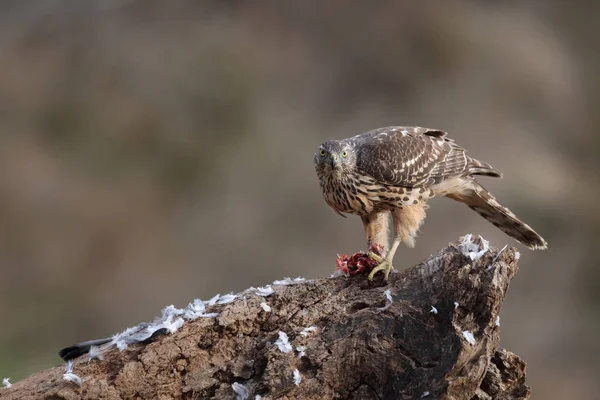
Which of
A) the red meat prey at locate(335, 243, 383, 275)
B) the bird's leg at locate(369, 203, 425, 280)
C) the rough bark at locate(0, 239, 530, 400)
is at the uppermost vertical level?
the bird's leg at locate(369, 203, 425, 280)

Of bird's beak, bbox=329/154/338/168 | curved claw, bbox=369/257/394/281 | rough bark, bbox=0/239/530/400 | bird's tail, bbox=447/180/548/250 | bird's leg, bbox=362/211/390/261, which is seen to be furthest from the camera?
bird's tail, bbox=447/180/548/250

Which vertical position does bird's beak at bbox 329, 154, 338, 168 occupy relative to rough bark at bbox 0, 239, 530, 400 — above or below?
above

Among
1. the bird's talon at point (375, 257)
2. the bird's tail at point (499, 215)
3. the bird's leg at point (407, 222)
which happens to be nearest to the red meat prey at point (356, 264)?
the bird's talon at point (375, 257)

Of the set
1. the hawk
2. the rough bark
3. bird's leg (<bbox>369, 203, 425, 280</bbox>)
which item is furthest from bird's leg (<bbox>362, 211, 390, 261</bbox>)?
the rough bark

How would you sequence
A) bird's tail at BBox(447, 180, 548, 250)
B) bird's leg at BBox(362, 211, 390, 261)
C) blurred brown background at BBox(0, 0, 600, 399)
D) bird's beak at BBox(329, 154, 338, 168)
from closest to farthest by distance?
bird's beak at BBox(329, 154, 338, 168) → bird's leg at BBox(362, 211, 390, 261) → bird's tail at BBox(447, 180, 548, 250) → blurred brown background at BBox(0, 0, 600, 399)

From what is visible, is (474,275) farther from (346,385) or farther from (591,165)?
(591,165)

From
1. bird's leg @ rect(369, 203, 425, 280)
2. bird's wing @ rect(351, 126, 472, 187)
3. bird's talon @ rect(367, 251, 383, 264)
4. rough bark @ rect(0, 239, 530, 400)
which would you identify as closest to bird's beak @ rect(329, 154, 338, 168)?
bird's wing @ rect(351, 126, 472, 187)

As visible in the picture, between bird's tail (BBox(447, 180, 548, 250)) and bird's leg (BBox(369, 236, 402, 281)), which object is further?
bird's tail (BBox(447, 180, 548, 250))

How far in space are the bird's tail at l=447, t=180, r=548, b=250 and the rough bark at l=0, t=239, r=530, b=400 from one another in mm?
1177

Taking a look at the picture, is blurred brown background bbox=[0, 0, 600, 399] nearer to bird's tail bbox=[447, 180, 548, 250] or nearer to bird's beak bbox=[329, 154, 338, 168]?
bird's tail bbox=[447, 180, 548, 250]

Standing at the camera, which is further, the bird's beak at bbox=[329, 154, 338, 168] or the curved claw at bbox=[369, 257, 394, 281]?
the bird's beak at bbox=[329, 154, 338, 168]

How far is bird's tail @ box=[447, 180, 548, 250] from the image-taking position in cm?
363

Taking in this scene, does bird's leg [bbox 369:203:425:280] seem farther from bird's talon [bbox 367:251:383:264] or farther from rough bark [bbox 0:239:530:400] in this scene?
rough bark [bbox 0:239:530:400]

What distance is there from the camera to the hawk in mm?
3299
